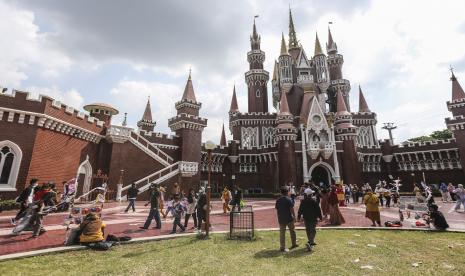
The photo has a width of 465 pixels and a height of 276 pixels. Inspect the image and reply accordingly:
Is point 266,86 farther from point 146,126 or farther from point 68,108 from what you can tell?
point 68,108

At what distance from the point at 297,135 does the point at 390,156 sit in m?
16.7

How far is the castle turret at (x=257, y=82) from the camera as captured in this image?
48.8 m

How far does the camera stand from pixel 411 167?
39688mm

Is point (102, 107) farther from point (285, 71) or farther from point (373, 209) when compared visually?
point (285, 71)

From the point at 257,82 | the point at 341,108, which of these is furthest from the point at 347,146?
the point at 257,82

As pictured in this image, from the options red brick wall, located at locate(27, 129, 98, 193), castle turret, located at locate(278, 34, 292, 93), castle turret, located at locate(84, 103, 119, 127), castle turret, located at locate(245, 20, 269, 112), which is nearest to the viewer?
red brick wall, located at locate(27, 129, 98, 193)

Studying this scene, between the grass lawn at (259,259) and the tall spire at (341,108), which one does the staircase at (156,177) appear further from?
the tall spire at (341,108)

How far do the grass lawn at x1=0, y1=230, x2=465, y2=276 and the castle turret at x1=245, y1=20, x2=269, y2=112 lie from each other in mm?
41715

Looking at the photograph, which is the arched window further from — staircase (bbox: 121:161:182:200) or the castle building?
staircase (bbox: 121:161:182:200)

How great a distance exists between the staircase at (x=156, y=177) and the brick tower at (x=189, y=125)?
3.65 meters

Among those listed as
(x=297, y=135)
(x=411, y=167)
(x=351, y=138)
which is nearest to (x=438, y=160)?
(x=411, y=167)

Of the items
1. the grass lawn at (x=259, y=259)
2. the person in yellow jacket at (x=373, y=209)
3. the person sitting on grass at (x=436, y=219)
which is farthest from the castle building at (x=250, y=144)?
the person sitting on grass at (x=436, y=219)

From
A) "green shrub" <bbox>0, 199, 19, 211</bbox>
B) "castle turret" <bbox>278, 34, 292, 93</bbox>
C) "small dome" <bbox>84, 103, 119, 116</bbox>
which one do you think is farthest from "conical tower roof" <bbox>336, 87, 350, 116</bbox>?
"green shrub" <bbox>0, 199, 19, 211</bbox>

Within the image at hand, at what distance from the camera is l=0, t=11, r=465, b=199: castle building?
17062 millimetres
